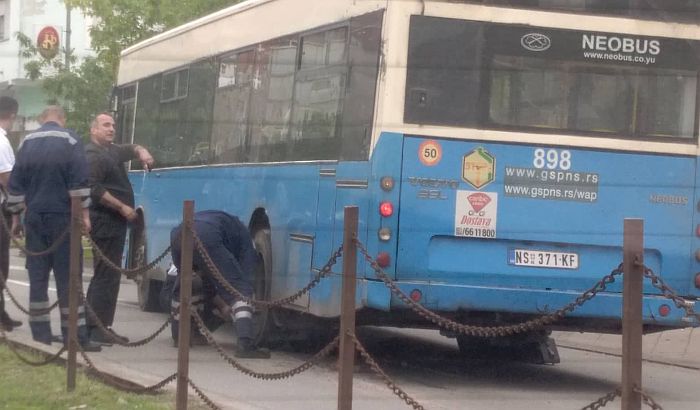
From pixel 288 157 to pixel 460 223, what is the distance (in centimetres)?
223

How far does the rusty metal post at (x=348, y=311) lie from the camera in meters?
6.75

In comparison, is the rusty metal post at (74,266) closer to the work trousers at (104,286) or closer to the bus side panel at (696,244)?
the work trousers at (104,286)

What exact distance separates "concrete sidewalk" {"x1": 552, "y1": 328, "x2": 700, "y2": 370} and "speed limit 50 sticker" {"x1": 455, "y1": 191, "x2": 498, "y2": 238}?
3.87 metres

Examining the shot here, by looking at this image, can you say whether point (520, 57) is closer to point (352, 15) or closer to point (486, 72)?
point (486, 72)

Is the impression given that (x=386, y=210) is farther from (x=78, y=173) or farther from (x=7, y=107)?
(x=7, y=107)

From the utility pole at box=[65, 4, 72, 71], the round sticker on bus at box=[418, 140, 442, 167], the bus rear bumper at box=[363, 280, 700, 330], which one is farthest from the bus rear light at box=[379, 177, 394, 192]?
the utility pole at box=[65, 4, 72, 71]

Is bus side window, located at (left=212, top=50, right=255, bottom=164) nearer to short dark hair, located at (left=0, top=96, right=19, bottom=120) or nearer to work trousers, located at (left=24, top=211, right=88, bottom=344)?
short dark hair, located at (left=0, top=96, right=19, bottom=120)

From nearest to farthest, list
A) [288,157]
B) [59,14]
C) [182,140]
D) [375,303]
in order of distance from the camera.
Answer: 1. [375,303]
2. [288,157]
3. [182,140]
4. [59,14]

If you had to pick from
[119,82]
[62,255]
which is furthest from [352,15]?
[119,82]

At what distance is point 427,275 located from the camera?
1012cm

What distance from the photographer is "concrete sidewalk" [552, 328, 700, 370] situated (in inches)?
535

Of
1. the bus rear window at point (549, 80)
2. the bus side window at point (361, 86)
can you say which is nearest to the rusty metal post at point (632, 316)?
the bus rear window at point (549, 80)

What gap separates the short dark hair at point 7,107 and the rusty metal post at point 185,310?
18.3ft

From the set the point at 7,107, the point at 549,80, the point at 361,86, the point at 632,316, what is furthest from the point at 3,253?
the point at 632,316
